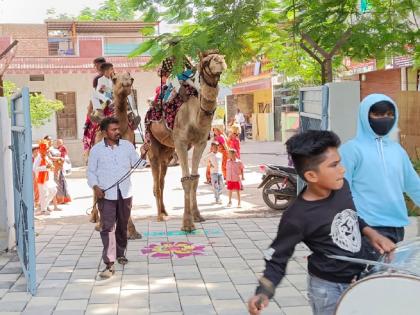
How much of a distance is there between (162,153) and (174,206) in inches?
67.9

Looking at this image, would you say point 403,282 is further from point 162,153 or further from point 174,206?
point 174,206

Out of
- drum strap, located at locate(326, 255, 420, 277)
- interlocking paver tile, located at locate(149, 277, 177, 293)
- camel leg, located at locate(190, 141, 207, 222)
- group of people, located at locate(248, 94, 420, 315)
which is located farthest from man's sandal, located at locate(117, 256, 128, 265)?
drum strap, located at locate(326, 255, 420, 277)

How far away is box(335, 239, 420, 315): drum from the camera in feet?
8.40

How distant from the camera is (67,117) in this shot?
24406 mm

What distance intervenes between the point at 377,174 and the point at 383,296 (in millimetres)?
1334

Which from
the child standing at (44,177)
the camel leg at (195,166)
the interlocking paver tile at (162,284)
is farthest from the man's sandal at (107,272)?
the child standing at (44,177)

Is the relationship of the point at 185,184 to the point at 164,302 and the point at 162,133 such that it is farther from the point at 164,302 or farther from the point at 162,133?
the point at 164,302

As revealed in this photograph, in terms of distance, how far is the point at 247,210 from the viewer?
1143 cm

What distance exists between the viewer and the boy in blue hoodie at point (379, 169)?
380 centimetres

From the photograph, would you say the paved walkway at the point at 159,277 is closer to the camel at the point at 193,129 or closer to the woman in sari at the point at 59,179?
the camel at the point at 193,129

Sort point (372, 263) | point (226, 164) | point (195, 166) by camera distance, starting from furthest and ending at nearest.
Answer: point (226, 164), point (195, 166), point (372, 263)

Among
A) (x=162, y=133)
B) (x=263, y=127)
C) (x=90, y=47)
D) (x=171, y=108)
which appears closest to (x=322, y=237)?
(x=171, y=108)

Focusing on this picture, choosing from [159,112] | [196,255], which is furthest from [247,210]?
[196,255]

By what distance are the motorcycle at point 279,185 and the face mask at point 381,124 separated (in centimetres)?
731
